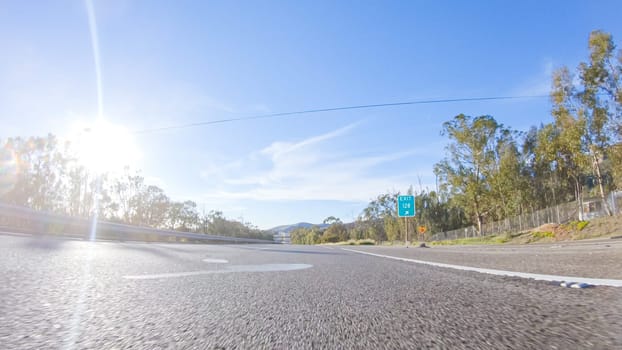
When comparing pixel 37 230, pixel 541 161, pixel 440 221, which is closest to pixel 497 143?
pixel 541 161

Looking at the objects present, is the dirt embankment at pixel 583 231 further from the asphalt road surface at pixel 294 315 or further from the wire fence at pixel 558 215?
the asphalt road surface at pixel 294 315

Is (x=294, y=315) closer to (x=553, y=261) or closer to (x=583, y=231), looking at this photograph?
(x=553, y=261)

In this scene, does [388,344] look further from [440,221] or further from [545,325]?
[440,221]

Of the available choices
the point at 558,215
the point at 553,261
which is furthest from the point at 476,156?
the point at 553,261

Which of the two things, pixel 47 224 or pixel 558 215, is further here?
pixel 558 215

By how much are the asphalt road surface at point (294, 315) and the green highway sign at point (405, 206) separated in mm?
30756

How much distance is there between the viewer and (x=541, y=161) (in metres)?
38.5

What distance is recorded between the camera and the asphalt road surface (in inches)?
23.9

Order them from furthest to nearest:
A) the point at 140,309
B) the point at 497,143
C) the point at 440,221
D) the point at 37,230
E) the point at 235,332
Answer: the point at 440,221
the point at 497,143
the point at 37,230
the point at 140,309
the point at 235,332

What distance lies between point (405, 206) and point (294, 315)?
104 ft

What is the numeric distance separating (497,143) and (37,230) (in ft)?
126

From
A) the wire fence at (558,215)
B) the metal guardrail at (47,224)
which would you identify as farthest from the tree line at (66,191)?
the wire fence at (558,215)

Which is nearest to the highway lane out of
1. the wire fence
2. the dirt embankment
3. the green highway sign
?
the dirt embankment

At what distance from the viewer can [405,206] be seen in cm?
3108
